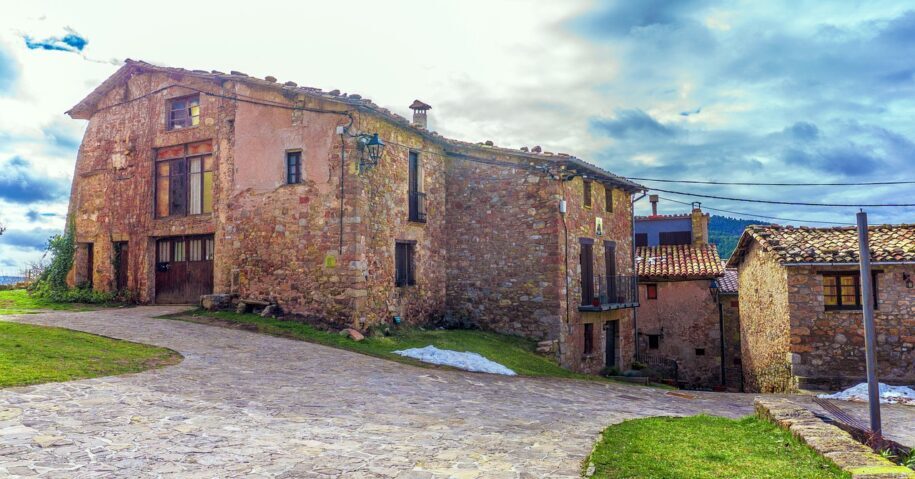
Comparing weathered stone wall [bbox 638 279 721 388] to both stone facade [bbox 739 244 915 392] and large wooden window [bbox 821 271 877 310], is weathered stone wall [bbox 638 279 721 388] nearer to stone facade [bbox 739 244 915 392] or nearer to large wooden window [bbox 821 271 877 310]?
stone facade [bbox 739 244 915 392]

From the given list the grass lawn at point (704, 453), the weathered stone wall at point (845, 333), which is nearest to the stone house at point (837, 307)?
the weathered stone wall at point (845, 333)

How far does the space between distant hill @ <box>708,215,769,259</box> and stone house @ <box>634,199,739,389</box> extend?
103ft

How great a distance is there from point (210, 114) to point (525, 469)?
1663cm

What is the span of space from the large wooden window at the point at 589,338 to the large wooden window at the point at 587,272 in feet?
2.99

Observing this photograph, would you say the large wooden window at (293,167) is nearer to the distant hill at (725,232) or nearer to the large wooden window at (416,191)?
the large wooden window at (416,191)

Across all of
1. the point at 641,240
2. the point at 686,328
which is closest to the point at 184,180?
the point at 686,328

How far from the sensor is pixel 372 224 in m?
17.2

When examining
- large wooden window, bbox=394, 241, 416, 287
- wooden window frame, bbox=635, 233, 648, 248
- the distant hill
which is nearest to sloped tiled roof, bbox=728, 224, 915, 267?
large wooden window, bbox=394, 241, 416, 287

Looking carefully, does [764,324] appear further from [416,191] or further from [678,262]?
[416,191]

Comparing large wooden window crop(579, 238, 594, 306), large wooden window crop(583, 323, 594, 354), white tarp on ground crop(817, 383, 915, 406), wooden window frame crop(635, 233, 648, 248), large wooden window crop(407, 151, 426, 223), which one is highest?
large wooden window crop(407, 151, 426, 223)

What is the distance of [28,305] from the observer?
20109mm

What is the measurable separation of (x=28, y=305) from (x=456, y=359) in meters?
15.2

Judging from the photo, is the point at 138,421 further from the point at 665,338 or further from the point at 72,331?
the point at 665,338

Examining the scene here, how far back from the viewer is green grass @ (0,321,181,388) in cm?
939
